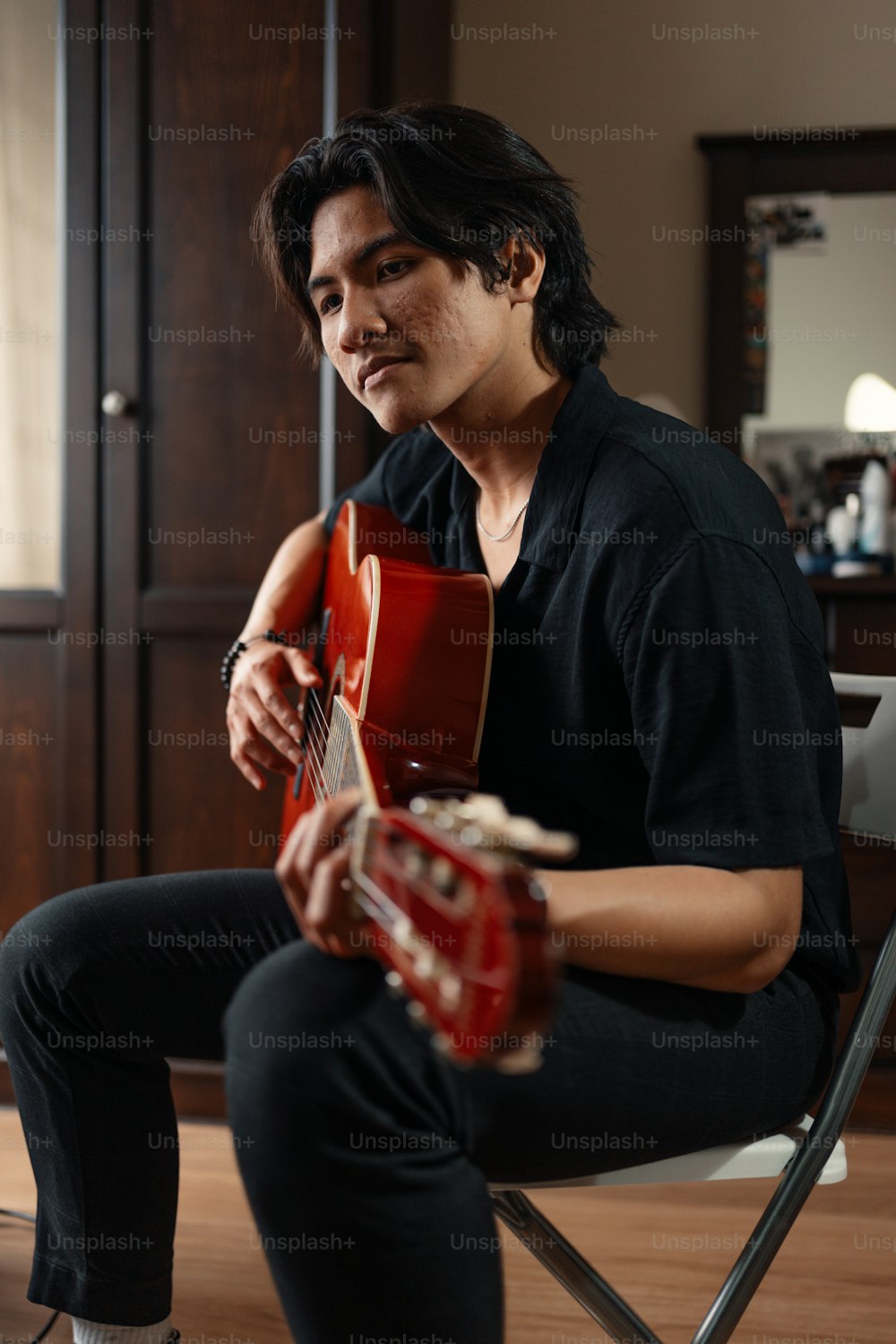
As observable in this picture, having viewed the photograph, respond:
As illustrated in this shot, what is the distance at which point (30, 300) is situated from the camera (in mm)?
2051

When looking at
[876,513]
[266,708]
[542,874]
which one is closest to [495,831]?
[542,874]

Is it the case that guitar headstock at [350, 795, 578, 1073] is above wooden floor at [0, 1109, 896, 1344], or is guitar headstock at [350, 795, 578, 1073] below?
above

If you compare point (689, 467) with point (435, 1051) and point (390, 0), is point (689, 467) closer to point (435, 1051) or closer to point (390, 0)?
point (435, 1051)

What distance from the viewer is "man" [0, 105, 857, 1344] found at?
0.77 metres

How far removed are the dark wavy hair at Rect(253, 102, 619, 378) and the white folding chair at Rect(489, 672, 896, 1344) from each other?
0.67 m

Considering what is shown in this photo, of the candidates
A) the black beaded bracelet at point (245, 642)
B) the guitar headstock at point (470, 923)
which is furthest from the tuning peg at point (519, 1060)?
the black beaded bracelet at point (245, 642)

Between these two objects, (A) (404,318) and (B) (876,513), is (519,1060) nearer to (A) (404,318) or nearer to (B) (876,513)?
(A) (404,318)

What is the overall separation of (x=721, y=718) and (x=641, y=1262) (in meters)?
1.05

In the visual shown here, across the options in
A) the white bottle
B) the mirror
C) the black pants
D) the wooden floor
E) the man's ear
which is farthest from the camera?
the white bottle

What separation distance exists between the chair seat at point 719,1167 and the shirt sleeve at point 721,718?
232 millimetres

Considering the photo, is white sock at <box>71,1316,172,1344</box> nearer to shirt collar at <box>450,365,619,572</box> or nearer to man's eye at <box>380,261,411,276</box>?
shirt collar at <box>450,365,619,572</box>

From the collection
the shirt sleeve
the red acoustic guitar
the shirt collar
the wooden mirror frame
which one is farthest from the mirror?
the shirt sleeve

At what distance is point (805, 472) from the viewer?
8.12 ft

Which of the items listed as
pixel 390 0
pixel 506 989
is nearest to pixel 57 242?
pixel 390 0
